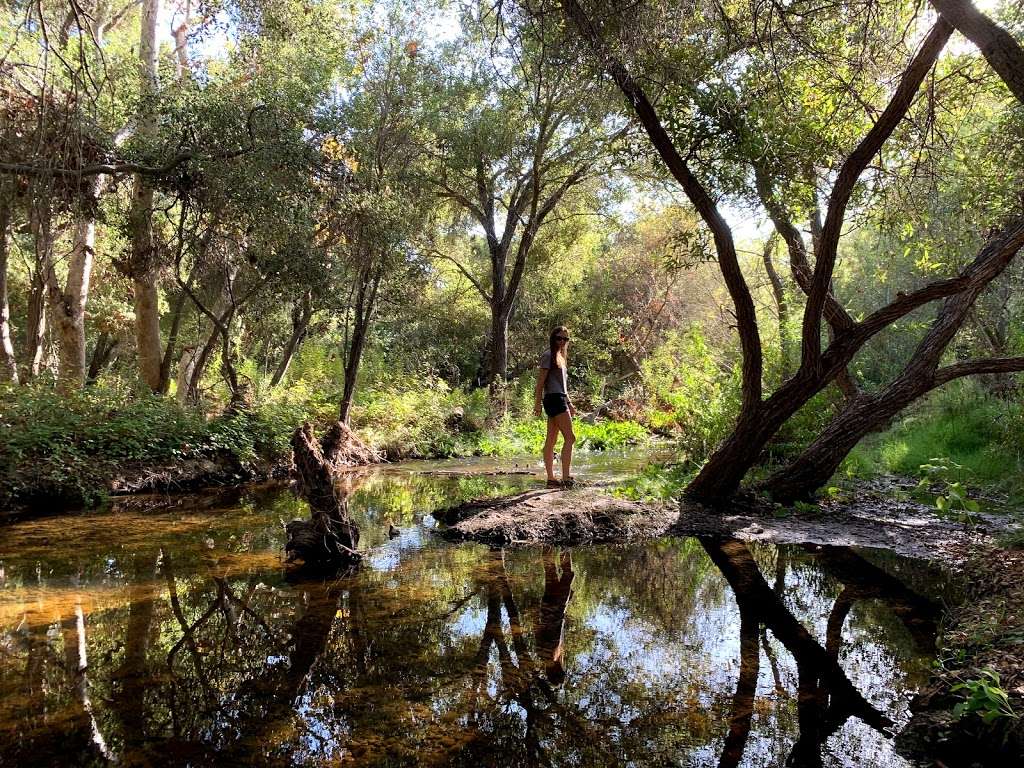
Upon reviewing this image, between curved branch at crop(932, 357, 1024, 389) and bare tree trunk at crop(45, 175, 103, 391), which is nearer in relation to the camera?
curved branch at crop(932, 357, 1024, 389)

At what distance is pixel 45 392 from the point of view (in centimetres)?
1145

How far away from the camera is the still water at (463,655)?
3.18 meters

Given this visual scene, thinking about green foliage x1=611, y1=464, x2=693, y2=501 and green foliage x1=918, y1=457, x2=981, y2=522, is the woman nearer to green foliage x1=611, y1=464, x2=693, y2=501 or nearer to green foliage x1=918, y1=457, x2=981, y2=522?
green foliage x1=611, y1=464, x2=693, y2=501

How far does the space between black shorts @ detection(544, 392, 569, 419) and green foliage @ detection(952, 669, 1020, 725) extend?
610cm

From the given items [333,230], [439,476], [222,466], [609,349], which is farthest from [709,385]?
[609,349]

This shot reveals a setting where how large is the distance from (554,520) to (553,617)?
104 inches

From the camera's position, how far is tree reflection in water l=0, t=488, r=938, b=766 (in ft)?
10.4

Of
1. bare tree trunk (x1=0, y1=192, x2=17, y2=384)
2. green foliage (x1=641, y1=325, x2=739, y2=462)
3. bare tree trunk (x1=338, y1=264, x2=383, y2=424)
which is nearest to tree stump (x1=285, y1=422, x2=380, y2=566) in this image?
green foliage (x1=641, y1=325, x2=739, y2=462)

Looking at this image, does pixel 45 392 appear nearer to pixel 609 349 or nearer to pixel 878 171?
pixel 878 171

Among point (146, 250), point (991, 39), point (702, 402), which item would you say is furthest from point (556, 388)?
point (146, 250)

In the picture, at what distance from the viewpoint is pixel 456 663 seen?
414 cm

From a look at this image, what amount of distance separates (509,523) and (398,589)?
2.05m

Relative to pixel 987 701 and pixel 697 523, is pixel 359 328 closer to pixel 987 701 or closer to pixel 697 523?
pixel 697 523

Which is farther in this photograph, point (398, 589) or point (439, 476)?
point (439, 476)
